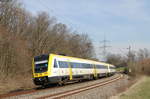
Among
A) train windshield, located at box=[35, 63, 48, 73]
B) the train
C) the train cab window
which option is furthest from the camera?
the train cab window

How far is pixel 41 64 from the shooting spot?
18453 millimetres

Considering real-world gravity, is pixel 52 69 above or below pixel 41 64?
below

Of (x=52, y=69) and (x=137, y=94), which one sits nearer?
(x=137, y=94)

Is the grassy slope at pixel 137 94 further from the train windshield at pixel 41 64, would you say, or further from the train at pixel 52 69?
the train windshield at pixel 41 64

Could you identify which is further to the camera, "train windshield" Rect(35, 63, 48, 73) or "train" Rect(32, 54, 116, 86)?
"train windshield" Rect(35, 63, 48, 73)

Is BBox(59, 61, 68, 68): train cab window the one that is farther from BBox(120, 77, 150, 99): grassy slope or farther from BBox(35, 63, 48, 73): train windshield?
BBox(120, 77, 150, 99): grassy slope

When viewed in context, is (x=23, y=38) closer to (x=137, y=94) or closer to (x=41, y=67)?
→ (x=41, y=67)

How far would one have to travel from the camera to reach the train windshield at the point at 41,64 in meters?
18.1

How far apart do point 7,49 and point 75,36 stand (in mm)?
34447

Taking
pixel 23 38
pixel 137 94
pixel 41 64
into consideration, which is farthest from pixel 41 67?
Answer: pixel 23 38

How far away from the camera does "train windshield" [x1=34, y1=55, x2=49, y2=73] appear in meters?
18.1

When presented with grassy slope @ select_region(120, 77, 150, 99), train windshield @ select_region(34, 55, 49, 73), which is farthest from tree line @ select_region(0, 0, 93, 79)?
grassy slope @ select_region(120, 77, 150, 99)

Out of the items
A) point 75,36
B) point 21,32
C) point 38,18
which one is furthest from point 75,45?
point 21,32

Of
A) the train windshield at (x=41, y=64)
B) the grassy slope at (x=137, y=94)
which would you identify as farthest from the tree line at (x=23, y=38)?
the grassy slope at (x=137, y=94)
